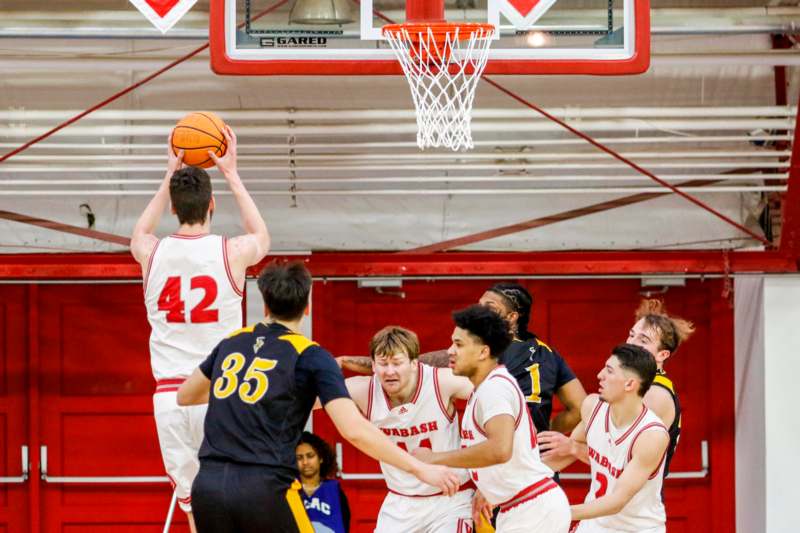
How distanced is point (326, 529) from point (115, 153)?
4.16m

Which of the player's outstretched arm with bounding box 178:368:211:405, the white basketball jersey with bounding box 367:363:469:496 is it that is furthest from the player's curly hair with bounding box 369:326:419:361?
the player's outstretched arm with bounding box 178:368:211:405

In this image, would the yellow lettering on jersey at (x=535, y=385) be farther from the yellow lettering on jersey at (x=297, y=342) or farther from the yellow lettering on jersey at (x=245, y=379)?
the yellow lettering on jersey at (x=245, y=379)

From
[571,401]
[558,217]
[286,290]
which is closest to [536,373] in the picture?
[571,401]

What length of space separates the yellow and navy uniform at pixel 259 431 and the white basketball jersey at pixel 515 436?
1.29 m

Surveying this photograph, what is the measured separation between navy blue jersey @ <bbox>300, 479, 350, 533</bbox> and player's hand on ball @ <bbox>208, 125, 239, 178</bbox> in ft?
7.28

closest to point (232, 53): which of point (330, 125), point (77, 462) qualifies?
point (330, 125)

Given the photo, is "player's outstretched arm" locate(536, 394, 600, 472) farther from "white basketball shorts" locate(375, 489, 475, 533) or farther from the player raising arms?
"white basketball shorts" locate(375, 489, 475, 533)

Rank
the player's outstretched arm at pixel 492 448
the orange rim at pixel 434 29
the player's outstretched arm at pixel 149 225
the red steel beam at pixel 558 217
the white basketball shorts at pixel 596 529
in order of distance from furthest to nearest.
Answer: the red steel beam at pixel 558 217
the orange rim at pixel 434 29
the white basketball shorts at pixel 596 529
the player's outstretched arm at pixel 149 225
the player's outstretched arm at pixel 492 448

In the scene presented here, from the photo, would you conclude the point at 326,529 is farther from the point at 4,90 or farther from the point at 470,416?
the point at 4,90

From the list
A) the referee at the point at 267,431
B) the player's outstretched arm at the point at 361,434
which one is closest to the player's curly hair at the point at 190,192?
the referee at the point at 267,431

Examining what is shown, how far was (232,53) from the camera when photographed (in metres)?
8.15

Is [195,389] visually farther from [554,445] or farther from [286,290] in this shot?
[554,445]

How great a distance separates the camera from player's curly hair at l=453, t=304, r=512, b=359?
7.03 metres

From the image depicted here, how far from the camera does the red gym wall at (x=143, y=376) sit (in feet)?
37.9
